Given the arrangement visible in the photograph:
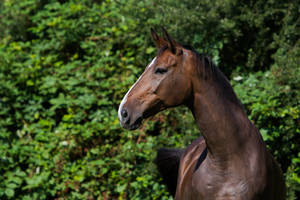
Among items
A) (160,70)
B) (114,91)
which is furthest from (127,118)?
(114,91)

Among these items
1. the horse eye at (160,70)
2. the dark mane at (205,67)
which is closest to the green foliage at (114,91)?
the dark mane at (205,67)

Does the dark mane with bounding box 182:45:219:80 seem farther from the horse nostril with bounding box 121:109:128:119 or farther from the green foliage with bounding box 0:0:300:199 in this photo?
the green foliage with bounding box 0:0:300:199

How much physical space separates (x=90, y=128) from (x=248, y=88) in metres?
1.93

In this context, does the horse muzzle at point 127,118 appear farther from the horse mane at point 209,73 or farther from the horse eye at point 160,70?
the horse mane at point 209,73

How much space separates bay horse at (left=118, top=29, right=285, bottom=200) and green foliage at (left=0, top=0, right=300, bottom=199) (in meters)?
Answer: 2.00

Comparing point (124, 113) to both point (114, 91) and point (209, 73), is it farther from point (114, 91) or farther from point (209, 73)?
point (114, 91)

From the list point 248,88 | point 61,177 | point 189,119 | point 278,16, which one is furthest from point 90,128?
point 278,16

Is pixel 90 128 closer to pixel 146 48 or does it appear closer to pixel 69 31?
pixel 146 48

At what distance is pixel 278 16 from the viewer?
220 inches

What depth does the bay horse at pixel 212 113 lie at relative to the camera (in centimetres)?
235

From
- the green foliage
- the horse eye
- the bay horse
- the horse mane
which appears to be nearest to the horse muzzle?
the bay horse

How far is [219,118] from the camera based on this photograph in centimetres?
237

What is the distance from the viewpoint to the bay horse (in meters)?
2.35

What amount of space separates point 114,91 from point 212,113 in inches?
→ 141
